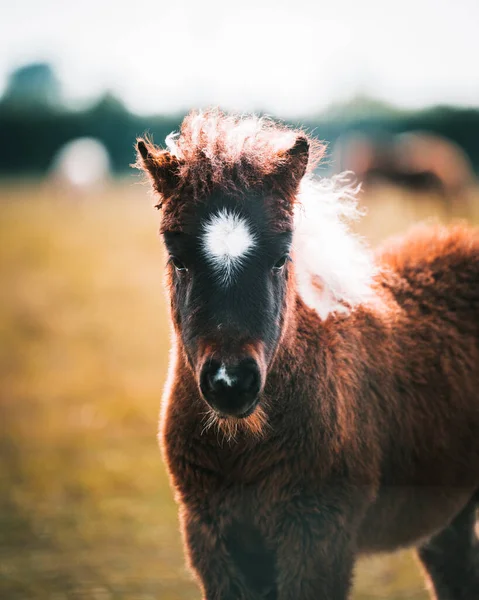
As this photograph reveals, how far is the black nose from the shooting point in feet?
8.58

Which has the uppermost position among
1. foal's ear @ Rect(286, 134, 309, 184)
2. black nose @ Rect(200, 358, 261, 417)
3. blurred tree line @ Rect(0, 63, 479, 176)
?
blurred tree line @ Rect(0, 63, 479, 176)

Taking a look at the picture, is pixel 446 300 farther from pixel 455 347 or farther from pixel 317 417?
pixel 317 417

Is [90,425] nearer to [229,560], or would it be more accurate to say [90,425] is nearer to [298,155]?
[229,560]

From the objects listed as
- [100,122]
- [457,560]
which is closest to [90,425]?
[457,560]

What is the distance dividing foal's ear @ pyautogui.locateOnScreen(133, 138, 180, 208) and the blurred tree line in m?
24.9

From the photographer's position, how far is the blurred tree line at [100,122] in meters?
30.4

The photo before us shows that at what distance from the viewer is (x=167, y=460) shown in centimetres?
331

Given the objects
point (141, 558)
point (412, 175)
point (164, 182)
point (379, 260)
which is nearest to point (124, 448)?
point (141, 558)

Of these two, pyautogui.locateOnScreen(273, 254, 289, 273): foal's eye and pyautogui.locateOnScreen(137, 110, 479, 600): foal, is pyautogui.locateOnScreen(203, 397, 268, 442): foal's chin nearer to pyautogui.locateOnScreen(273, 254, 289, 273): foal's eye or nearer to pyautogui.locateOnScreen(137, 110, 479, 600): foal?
pyautogui.locateOnScreen(137, 110, 479, 600): foal

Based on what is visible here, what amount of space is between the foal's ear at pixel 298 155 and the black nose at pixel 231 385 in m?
1.03

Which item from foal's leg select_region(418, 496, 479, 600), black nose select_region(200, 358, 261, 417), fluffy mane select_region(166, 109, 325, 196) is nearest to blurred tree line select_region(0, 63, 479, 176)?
foal's leg select_region(418, 496, 479, 600)

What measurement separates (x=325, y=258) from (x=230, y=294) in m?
0.91

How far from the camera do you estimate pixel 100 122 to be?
4059cm

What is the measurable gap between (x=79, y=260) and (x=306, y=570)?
26.1 m
